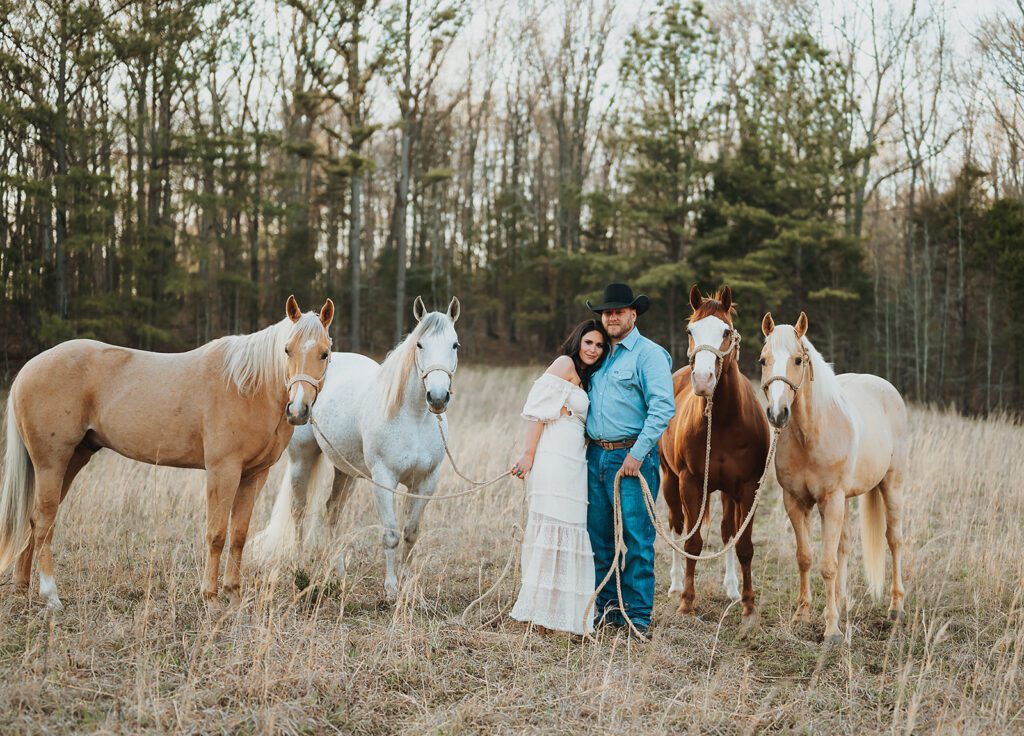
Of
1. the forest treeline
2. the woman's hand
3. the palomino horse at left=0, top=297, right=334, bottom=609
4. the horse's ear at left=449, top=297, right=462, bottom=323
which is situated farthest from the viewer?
the forest treeline

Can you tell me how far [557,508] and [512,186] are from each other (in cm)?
2195

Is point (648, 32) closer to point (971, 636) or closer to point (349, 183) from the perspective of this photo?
point (349, 183)

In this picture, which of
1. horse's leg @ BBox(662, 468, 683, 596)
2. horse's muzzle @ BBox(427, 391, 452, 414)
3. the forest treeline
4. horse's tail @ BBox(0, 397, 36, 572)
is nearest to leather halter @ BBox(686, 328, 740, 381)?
horse's leg @ BBox(662, 468, 683, 596)

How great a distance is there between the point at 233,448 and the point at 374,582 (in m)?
1.50

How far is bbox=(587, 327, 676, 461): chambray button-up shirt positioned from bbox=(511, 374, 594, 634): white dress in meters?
0.10

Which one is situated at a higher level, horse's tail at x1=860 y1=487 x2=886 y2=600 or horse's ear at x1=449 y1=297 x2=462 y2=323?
horse's ear at x1=449 y1=297 x2=462 y2=323

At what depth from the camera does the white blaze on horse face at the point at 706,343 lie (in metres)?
4.02

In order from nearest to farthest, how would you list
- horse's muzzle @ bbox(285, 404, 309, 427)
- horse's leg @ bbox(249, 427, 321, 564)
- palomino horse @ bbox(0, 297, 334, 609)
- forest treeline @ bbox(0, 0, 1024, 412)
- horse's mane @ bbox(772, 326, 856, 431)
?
horse's muzzle @ bbox(285, 404, 309, 427) → palomino horse @ bbox(0, 297, 334, 609) → horse's mane @ bbox(772, 326, 856, 431) → horse's leg @ bbox(249, 427, 321, 564) → forest treeline @ bbox(0, 0, 1024, 412)

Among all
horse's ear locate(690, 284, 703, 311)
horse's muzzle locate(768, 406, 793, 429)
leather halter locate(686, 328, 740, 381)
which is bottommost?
horse's muzzle locate(768, 406, 793, 429)

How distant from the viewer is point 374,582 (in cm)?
514

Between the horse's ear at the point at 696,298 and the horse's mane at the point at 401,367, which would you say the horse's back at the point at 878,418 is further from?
the horse's mane at the point at 401,367

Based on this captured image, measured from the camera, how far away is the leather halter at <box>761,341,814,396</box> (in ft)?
13.2

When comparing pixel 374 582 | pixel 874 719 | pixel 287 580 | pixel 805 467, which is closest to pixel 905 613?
pixel 805 467

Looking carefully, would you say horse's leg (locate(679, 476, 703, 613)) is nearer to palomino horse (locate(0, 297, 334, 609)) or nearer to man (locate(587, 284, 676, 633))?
man (locate(587, 284, 676, 633))
